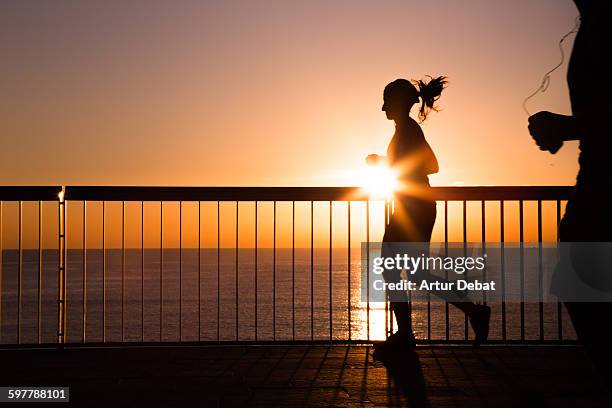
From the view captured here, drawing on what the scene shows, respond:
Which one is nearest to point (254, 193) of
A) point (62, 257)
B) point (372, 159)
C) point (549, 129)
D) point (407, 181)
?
point (372, 159)

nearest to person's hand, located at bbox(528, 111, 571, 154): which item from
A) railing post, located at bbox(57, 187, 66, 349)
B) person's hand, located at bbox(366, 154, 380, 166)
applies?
person's hand, located at bbox(366, 154, 380, 166)

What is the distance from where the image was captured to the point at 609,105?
2490 millimetres

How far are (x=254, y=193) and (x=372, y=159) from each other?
1064mm


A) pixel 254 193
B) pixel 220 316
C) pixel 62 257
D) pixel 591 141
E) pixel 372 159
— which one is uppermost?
pixel 372 159

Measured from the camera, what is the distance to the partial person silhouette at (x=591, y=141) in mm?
2502

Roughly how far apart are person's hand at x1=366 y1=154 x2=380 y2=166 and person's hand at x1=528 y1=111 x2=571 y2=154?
307 cm

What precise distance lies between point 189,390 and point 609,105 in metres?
3.06

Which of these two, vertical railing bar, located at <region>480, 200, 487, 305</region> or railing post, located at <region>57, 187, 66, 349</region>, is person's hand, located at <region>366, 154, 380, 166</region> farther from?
railing post, located at <region>57, 187, 66, 349</region>

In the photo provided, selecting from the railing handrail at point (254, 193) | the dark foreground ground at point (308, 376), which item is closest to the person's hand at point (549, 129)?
the dark foreground ground at point (308, 376)

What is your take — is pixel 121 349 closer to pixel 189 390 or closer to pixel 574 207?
pixel 189 390

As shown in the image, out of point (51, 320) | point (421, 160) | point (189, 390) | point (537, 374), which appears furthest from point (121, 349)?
point (51, 320)

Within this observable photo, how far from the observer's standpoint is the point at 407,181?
18.0ft

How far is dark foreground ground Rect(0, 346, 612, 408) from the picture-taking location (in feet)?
14.0

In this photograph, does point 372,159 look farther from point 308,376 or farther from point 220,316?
point 220,316
